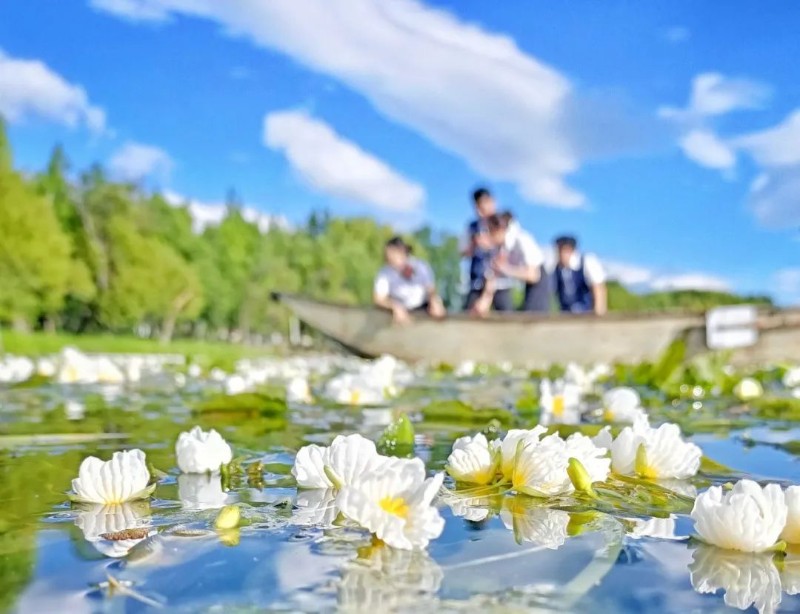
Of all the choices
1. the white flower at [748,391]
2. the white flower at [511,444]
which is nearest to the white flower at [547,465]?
the white flower at [511,444]

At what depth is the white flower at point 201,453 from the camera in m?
1.58

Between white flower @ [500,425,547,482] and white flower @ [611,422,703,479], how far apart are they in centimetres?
27

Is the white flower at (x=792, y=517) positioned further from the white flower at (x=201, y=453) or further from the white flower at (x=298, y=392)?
the white flower at (x=298, y=392)

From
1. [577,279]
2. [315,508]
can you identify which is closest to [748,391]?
[315,508]

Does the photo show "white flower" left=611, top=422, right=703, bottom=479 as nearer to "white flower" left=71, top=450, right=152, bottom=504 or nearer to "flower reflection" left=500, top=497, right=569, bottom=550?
"flower reflection" left=500, top=497, right=569, bottom=550

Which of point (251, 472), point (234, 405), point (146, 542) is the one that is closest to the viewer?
point (146, 542)

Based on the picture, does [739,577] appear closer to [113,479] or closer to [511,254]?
[113,479]

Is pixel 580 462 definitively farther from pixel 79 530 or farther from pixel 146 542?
pixel 79 530

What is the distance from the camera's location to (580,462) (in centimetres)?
120

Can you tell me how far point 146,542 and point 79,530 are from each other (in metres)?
0.20

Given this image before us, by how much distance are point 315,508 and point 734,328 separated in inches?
371

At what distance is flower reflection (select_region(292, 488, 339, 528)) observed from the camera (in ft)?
3.52

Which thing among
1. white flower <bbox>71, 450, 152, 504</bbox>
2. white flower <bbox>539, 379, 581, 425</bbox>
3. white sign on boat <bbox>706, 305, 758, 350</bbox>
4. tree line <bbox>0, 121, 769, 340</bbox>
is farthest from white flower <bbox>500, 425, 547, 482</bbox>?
tree line <bbox>0, 121, 769, 340</bbox>

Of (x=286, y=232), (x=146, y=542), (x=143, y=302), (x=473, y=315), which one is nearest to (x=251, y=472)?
(x=146, y=542)
